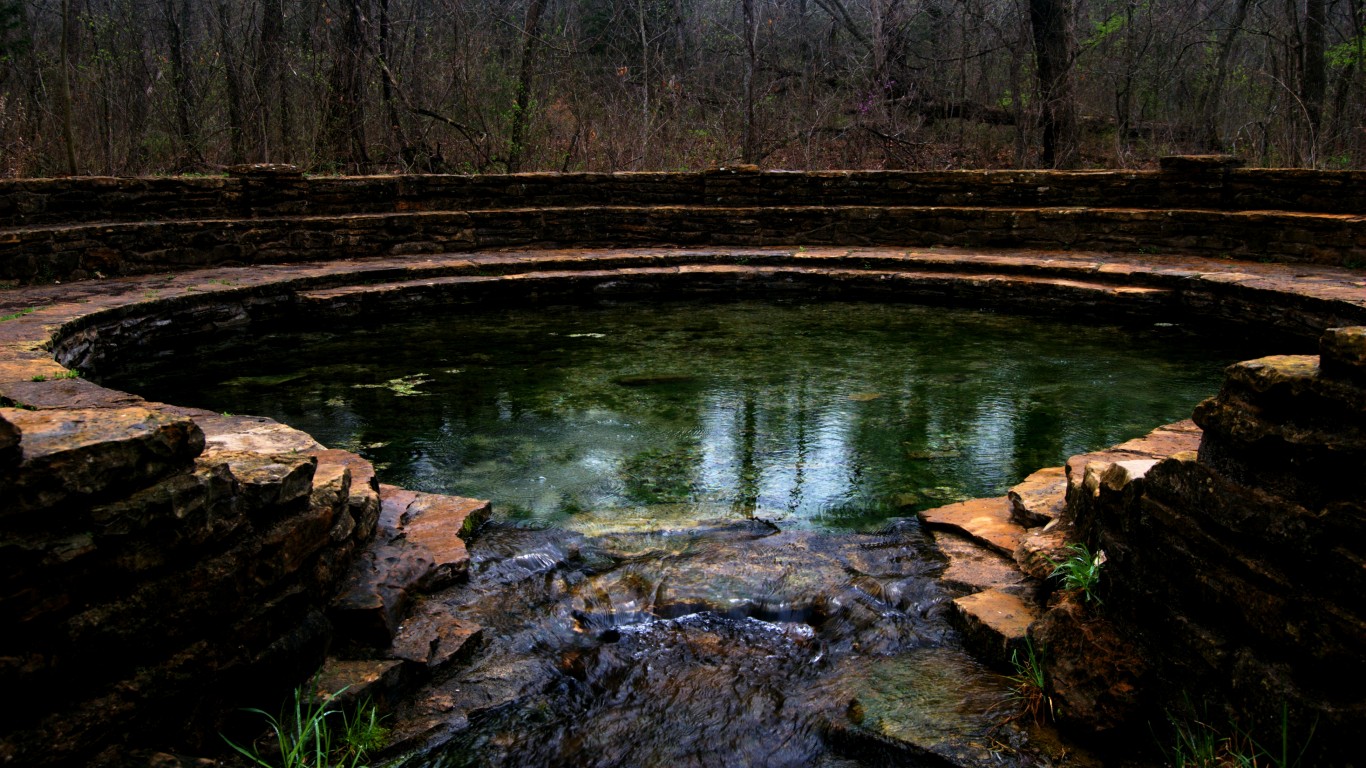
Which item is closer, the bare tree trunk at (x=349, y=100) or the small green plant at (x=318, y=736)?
the small green plant at (x=318, y=736)

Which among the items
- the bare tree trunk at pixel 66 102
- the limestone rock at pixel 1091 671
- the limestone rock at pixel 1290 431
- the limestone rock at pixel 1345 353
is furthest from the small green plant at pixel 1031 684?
the bare tree trunk at pixel 66 102

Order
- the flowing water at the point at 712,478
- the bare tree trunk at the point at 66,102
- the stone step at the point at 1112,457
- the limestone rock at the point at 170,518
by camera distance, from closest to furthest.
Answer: the limestone rock at the point at 170,518, the flowing water at the point at 712,478, the stone step at the point at 1112,457, the bare tree trunk at the point at 66,102

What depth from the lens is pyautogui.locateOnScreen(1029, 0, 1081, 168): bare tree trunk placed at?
12977 mm

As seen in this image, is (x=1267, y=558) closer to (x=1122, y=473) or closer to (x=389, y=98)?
(x=1122, y=473)

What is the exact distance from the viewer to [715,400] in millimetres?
6270

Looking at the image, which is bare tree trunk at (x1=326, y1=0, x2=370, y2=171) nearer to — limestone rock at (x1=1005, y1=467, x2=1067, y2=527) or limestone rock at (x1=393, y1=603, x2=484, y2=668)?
limestone rock at (x1=393, y1=603, x2=484, y2=668)

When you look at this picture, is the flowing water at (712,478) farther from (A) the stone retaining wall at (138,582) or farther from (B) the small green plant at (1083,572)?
(A) the stone retaining wall at (138,582)

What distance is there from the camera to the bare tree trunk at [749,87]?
13117 mm

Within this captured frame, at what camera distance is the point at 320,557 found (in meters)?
2.99

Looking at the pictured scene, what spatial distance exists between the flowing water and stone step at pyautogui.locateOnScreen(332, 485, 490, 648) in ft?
0.38

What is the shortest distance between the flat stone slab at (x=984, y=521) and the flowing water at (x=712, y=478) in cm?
17

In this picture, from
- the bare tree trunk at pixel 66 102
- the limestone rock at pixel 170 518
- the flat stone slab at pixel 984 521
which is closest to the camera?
the limestone rock at pixel 170 518

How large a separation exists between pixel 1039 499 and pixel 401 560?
2631 millimetres

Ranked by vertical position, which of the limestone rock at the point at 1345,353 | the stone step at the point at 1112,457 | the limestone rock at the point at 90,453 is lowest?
the stone step at the point at 1112,457
